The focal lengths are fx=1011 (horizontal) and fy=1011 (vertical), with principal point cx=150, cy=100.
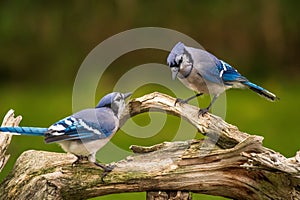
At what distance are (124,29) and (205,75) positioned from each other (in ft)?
13.6

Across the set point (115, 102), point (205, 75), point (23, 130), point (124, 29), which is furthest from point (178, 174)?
point (124, 29)

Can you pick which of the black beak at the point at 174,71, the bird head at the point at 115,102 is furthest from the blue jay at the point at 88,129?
the black beak at the point at 174,71

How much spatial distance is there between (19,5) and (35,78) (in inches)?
25.3

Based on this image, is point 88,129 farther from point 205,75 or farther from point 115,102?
point 205,75

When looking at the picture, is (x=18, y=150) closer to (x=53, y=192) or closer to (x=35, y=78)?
(x=35, y=78)

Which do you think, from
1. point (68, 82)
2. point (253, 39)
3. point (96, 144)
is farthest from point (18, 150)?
point (96, 144)

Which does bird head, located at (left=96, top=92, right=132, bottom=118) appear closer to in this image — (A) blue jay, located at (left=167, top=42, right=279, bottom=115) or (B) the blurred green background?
(A) blue jay, located at (left=167, top=42, right=279, bottom=115)

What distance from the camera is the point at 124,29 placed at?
334 inches

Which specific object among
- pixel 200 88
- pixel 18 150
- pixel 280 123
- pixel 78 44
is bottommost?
pixel 200 88

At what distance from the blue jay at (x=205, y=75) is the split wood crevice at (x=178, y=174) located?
0.14 m

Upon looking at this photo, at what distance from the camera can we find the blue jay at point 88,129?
398 centimetres

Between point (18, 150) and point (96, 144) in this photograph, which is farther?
point (18, 150)

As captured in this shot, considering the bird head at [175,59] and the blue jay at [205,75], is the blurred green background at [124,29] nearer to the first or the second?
the blue jay at [205,75]

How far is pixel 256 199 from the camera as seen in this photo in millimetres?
4172
